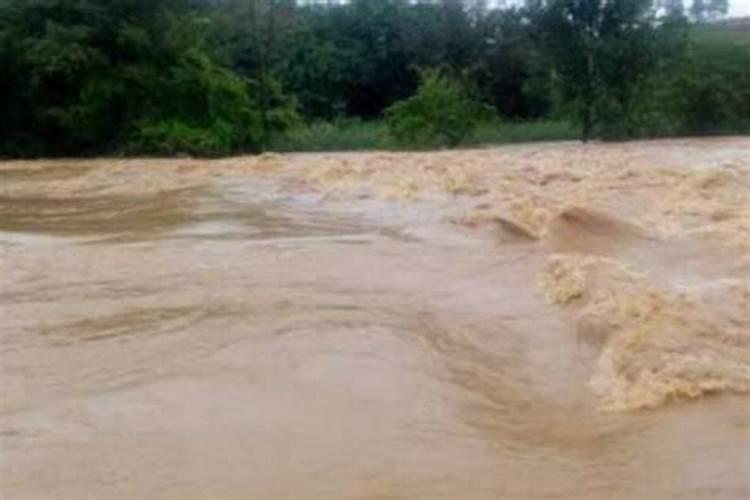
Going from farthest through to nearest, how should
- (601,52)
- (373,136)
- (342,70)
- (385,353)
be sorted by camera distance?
1. (342,70)
2. (373,136)
3. (601,52)
4. (385,353)

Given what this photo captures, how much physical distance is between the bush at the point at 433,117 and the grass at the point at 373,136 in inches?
14.7

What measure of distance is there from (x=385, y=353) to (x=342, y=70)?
2711 cm

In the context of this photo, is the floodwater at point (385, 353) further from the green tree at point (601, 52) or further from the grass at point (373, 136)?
the green tree at point (601, 52)

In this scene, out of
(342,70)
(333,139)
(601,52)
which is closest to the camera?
(601,52)

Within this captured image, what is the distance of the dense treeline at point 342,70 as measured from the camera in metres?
23.0

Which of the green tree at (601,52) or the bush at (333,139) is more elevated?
the green tree at (601,52)

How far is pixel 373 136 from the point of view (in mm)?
27422

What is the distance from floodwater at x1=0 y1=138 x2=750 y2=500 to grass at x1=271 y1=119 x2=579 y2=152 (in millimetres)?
13663

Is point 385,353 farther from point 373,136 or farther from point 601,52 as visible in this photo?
point 373,136

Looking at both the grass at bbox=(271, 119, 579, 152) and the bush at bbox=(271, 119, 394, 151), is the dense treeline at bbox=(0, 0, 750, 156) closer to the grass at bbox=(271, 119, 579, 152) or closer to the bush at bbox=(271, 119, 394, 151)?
the bush at bbox=(271, 119, 394, 151)

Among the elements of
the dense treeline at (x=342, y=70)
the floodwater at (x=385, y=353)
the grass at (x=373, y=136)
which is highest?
the dense treeline at (x=342, y=70)

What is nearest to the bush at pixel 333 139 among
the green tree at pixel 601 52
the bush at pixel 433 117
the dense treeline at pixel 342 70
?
the dense treeline at pixel 342 70

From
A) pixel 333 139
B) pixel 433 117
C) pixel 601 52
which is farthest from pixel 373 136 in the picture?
pixel 601 52

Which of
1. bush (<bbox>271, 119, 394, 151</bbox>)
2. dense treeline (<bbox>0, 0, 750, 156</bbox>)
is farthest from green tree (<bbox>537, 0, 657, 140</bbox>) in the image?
bush (<bbox>271, 119, 394, 151</bbox>)
